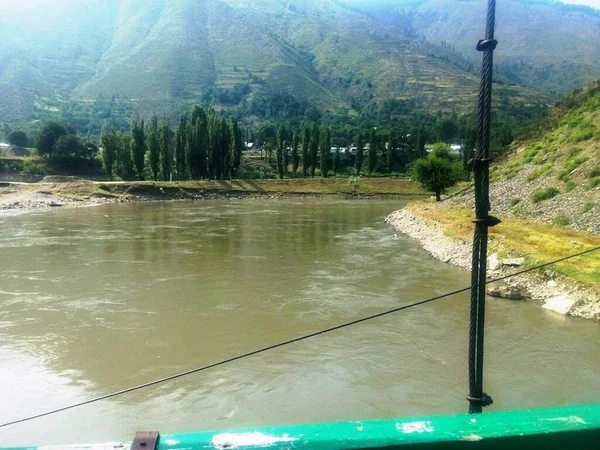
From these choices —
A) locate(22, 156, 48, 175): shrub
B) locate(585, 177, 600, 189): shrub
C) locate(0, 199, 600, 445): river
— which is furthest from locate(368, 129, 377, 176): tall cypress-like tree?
locate(0, 199, 600, 445): river

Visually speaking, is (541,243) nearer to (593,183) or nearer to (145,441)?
(593,183)

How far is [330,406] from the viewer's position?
9.66m

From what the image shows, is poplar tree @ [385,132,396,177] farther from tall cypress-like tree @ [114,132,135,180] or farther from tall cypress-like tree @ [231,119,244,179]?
tall cypress-like tree @ [114,132,135,180]

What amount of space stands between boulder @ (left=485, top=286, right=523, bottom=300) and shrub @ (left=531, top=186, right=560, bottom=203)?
14726 mm

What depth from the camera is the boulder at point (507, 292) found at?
671 inches

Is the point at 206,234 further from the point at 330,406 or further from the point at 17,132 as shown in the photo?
the point at 17,132

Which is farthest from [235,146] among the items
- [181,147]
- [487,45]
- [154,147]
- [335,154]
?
[487,45]

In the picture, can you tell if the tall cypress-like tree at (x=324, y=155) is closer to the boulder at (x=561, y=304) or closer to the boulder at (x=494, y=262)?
the boulder at (x=494, y=262)

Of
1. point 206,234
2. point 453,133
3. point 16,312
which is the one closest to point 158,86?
point 453,133

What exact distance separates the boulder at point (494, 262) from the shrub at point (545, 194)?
1078 cm

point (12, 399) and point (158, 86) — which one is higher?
point (158, 86)

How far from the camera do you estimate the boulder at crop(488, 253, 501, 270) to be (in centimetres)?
2038

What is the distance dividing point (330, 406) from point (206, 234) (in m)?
25.4

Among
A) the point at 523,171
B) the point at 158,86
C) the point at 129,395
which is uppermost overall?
the point at 158,86
